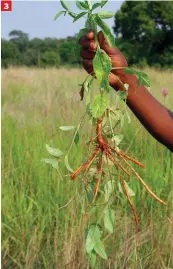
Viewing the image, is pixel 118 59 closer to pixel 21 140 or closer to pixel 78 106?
pixel 21 140

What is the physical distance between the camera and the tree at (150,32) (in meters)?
18.6

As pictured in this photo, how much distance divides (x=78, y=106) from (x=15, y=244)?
1.60 metres

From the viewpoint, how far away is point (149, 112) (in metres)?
1.08

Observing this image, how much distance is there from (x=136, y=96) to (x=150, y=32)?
712 inches

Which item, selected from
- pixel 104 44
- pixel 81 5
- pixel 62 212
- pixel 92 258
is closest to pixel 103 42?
pixel 104 44

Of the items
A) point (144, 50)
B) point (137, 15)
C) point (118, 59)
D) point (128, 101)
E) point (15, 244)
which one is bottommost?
point (144, 50)

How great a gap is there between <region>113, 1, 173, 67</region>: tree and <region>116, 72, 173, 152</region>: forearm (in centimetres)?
1747

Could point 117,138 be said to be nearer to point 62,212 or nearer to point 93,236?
point 93,236

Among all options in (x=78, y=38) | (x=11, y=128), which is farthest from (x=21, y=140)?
Result: (x=78, y=38)

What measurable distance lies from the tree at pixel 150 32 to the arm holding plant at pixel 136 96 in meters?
17.5

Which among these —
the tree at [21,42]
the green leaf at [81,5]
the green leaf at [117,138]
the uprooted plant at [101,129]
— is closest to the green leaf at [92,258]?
the uprooted plant at [101,129]

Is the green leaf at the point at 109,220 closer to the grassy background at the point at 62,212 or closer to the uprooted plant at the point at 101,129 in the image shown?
the uprooted plant at the point at 101,129

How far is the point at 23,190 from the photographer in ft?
6.39

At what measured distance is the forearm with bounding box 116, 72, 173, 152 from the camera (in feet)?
3.37
